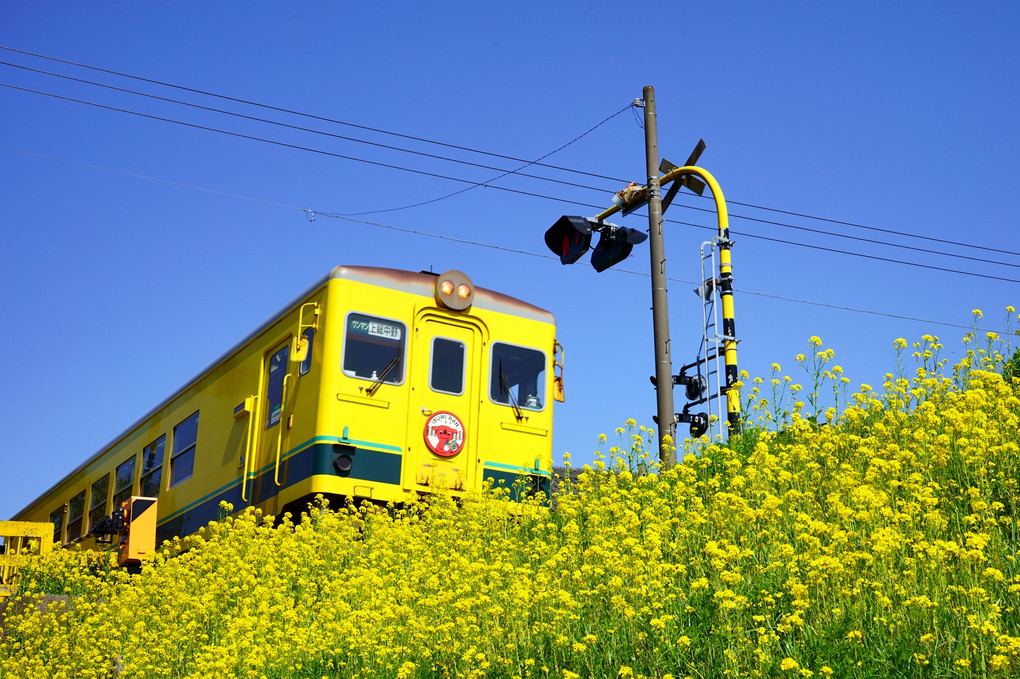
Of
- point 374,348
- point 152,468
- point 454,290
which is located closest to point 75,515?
point 152,468

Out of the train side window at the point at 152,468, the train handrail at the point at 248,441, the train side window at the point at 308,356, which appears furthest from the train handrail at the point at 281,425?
the train side window at the point at 152,468

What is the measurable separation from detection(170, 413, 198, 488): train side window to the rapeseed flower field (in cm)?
324

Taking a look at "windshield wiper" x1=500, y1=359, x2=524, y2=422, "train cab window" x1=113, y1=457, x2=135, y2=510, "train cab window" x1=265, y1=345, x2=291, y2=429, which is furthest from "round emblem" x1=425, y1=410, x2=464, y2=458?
"train cab window" x1=113, y1=457, x2=135, y2=510

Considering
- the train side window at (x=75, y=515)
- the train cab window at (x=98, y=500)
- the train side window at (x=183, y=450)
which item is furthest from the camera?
the train side window at (x=75, y=515)

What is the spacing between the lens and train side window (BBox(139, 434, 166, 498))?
567 inches

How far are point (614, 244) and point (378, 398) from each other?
323cm

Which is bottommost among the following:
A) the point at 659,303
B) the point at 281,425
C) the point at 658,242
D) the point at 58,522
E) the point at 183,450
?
the point at 58,522

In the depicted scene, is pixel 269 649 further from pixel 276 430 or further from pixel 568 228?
pixel 568 228

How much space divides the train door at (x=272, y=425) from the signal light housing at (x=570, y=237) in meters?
3.29

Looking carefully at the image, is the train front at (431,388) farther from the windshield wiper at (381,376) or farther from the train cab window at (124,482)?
the train cab window at (124,482)

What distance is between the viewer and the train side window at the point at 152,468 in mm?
14398

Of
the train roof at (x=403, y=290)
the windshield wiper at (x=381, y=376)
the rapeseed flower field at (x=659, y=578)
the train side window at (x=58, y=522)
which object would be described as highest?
the train roof at (x=403, y=290)

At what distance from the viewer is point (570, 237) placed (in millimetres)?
11688

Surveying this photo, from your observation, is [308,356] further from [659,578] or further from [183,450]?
[659,578]
